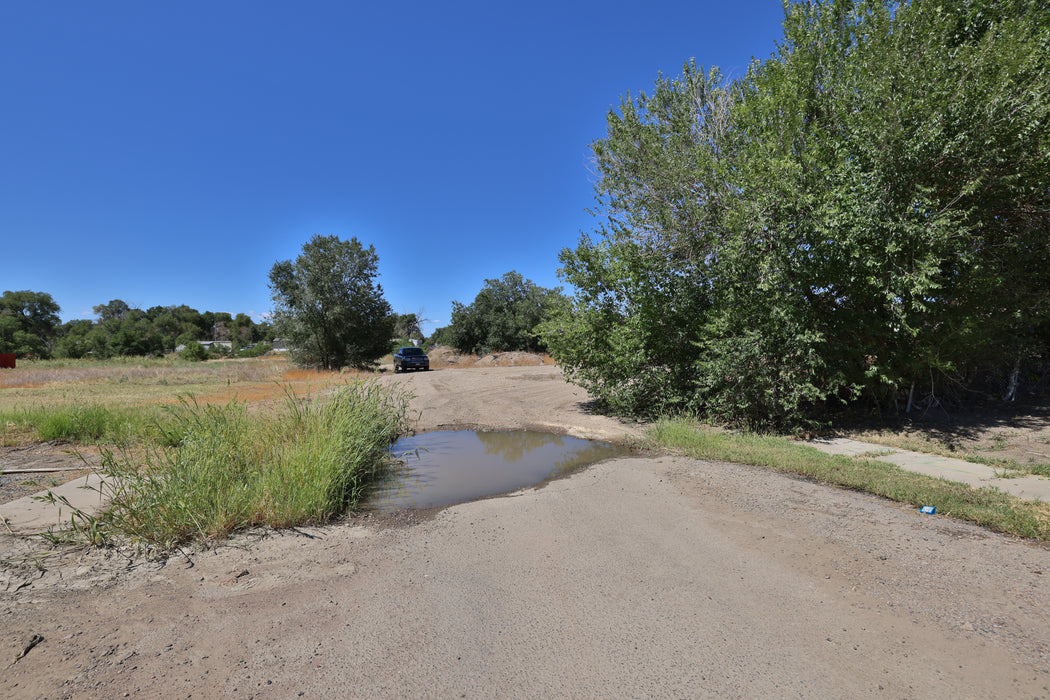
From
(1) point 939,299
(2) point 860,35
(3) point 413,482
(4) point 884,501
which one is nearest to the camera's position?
(4) point 884,501

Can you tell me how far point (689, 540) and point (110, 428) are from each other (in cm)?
1006

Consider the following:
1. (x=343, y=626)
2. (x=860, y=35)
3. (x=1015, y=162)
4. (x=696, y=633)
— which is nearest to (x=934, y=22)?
(x=860, y=35)

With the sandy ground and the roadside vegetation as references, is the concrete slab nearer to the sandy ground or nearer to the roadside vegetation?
the roadside vegetation

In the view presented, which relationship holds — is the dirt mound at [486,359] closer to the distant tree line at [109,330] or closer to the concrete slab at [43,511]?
the distant tree line at [109,330]

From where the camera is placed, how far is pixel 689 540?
4238mm

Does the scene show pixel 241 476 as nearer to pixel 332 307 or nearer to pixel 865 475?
pixel 865 475

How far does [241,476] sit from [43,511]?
1950 millimetres

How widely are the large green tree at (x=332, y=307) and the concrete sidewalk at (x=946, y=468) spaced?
30.7m

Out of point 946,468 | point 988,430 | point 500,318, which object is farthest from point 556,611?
point 500,318

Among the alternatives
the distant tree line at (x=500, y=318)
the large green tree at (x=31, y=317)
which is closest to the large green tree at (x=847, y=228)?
the distant tree line at (x=500, y=318)

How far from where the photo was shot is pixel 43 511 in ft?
15.7

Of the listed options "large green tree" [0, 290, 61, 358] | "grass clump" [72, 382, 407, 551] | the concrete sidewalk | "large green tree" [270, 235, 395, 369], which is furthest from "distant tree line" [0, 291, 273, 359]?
the concrete sidewalk

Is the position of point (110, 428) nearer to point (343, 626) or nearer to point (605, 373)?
point (343, 626)

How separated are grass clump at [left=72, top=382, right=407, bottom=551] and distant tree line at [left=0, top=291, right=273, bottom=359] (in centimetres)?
3712
